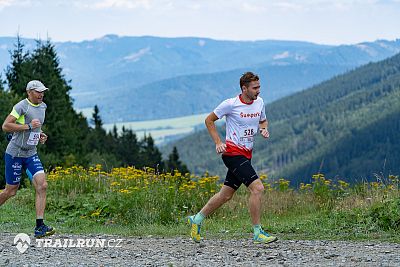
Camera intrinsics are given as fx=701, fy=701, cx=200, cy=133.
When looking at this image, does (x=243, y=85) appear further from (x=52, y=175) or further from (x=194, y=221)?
(x=52, y=175)

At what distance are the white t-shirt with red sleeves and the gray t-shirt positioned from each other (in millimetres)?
2493

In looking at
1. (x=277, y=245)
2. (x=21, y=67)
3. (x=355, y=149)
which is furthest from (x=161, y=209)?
(x=355, y=149)

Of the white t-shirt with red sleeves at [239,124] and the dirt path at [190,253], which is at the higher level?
the white t-shirt with red sleeves at [239,124]

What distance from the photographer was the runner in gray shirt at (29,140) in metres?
9.31

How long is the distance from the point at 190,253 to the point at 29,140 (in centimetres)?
281

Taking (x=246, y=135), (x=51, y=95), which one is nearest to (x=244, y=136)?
(x=246, y=135)

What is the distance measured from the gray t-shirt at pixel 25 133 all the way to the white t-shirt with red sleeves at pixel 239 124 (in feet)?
8.18

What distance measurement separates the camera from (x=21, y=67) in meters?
43.1

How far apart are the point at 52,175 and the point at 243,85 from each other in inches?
272

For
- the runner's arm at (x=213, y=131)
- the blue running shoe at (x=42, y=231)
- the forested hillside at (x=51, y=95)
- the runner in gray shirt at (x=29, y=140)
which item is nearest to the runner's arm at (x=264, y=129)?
the runner's arm at (x=213, y=131)

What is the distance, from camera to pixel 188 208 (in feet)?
40.1

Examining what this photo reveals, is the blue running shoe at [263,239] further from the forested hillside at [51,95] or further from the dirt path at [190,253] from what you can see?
the forested hillside at [51,95]

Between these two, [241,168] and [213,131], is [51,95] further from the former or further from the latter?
[241,168]

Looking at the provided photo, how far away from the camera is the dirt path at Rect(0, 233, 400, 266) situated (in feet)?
24.6
